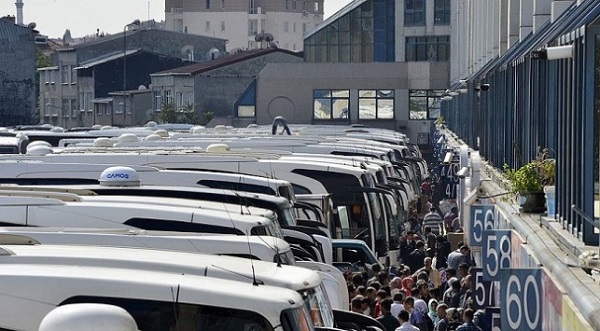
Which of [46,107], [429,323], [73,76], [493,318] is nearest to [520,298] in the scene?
A: [493,318]

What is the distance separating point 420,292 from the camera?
20500 mm

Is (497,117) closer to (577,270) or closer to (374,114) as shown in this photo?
(577,270)

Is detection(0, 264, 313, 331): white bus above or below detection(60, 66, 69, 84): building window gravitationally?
below

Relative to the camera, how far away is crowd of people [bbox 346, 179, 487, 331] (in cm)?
1736

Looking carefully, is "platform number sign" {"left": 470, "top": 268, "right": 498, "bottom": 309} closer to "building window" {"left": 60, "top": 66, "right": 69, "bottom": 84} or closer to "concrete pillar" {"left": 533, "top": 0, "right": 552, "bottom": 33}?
"concrete pillar" {"left": 533, "top": 0, "right": 552, "bottom": 33}

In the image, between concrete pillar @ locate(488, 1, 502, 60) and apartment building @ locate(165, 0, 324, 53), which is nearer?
concrete pillar @ locate(488, 1, 502, 60)

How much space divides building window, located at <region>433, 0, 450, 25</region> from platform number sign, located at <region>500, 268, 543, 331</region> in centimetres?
7024

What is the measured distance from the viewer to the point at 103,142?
30.4 metres

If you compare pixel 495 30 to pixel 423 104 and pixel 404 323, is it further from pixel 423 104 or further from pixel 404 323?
pixel 423 104

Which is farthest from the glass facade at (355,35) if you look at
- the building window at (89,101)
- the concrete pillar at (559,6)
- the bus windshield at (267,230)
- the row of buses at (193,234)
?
the bus windshield at (267,230)

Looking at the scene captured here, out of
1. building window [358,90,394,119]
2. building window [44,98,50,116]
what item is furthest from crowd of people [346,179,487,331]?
building window [44,98,50,116]

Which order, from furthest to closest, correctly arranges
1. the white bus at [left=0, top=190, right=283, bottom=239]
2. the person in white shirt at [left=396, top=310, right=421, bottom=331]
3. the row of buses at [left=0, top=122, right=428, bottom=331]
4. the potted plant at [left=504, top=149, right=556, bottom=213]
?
the potted plant at [left=504, top=149, right=556, bottom=213] < the person in white shirt at [left=396, top=310, right=421, bottom=331] < the white bus at [left=0, top=190, right=283, bottom=239] < the row of buses at [left=0, top=122, right=428, bottom=331]

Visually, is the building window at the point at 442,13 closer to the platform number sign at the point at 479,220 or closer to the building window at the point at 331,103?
the building window at the point at 331,103

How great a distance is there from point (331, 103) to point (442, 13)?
8469mm
